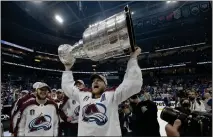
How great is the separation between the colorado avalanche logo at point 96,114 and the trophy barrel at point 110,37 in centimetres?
39

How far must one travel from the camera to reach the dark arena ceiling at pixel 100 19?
11109mm

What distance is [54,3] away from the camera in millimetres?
10727

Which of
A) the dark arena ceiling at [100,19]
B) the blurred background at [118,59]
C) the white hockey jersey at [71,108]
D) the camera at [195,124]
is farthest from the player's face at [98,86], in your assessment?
the blurred background at [118,59]

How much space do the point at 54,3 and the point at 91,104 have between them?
34.0 feet

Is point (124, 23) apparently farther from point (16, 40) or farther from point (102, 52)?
point (16, 40)

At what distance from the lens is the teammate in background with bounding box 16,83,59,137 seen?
2209mm

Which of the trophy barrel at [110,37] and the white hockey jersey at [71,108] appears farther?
the white hockey jersey at [71,108]

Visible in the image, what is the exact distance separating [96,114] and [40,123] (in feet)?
3.52

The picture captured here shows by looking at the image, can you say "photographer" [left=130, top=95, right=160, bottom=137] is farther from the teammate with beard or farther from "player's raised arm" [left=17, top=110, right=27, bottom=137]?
"player's raised arm" [left=17, top=110, right=27, bottom=137]

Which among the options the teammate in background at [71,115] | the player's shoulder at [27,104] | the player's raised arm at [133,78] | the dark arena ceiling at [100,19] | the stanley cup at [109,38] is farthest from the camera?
the dark arena ceiling at [100,19]

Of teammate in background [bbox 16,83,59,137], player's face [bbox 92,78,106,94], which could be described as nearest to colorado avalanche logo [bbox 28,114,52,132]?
teammate in background [bbox 16,83,59,137]

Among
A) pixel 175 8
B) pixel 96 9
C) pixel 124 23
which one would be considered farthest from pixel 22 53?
pixel 124 23

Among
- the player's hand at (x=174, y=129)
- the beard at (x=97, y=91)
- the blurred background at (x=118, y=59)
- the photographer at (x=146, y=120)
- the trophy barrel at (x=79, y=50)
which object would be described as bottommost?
the photographer at (x=146, y=120)

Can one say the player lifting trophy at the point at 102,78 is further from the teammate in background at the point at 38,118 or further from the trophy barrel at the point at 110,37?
the teammate in background at the point at 38,118
